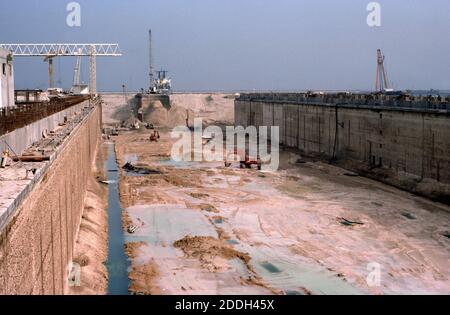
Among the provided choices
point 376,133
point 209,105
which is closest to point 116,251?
point 376,133

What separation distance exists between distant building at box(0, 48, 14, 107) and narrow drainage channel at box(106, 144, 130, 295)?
907 cm

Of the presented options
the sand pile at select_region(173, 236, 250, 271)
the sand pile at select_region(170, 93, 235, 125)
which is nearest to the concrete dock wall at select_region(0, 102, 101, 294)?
the sand pile at select_region(173, 236, 250, 271)

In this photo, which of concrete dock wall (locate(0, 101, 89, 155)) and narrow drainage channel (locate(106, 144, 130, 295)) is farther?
narrow drainage channel (locate(106, 144, 130, 295))

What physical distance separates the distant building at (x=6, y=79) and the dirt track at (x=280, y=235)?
379 inches

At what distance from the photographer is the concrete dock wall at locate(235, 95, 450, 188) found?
38.8 metres

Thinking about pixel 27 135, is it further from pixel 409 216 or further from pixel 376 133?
pixel 376 133

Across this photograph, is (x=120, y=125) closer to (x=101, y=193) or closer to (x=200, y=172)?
(x=200, y=172)

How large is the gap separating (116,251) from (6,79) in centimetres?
1464
